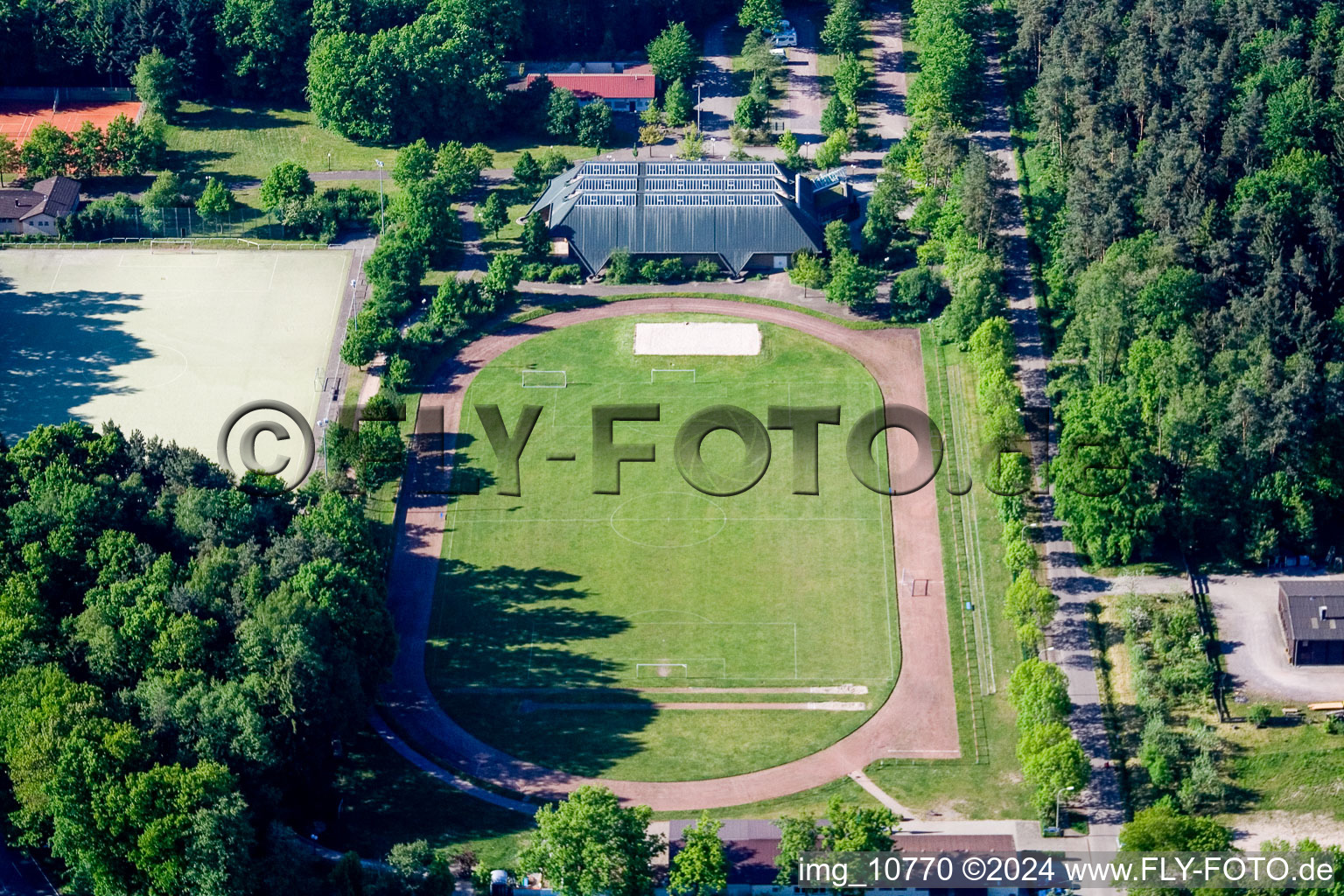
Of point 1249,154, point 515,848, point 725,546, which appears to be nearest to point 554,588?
point 725,546

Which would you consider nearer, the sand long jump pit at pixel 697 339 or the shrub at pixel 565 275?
the sand long jump pit at pixel 697 339

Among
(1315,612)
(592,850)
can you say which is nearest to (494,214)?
(592,850)

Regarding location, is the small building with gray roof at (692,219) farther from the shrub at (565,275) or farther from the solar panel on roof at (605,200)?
the shrub at (565,275)

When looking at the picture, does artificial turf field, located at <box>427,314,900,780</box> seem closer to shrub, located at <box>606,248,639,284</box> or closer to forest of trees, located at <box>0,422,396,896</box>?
forest of trees, located at <box>0,422,396,896</box>

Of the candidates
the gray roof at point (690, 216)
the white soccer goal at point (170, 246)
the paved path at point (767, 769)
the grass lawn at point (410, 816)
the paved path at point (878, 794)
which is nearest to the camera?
the grass lawn at point (410, 816)

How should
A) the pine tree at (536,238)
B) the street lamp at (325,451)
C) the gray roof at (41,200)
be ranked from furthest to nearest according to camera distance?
the gray roof at (41,200), the pine tree at (536,238), the street lamp at (325,451)

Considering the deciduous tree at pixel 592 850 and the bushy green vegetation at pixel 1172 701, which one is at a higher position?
the bushy green vegetation at pixel 1172 701

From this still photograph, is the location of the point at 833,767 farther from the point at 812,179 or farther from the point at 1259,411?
the point at 812,179

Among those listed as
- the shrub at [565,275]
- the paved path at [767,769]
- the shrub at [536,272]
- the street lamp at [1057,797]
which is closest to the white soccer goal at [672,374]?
the paved path at [767,769]

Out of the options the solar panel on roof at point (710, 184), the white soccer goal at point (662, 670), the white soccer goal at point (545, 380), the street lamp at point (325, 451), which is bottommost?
the white soccer goal at point (662, 670)
